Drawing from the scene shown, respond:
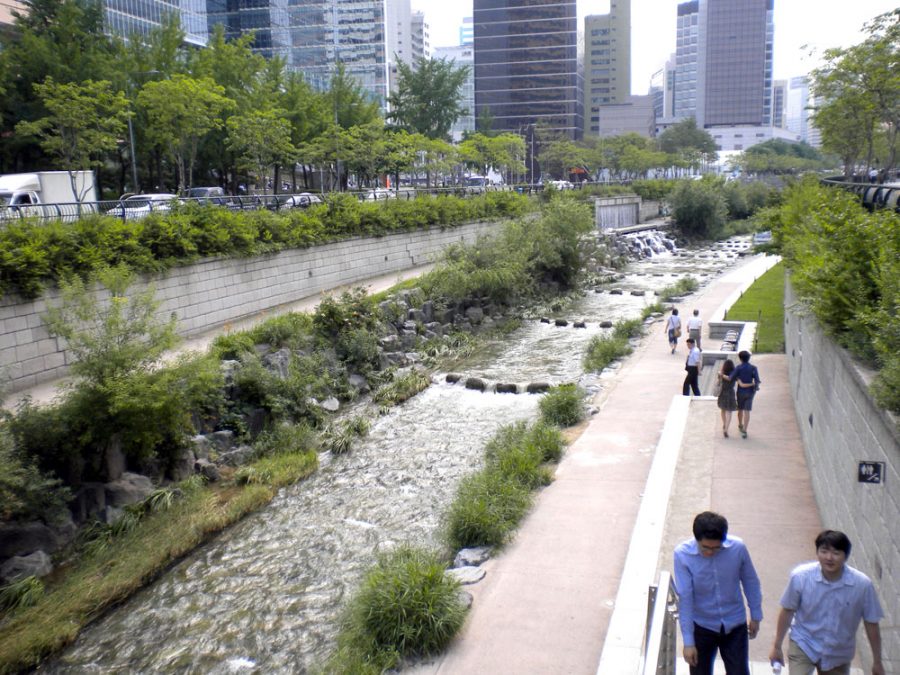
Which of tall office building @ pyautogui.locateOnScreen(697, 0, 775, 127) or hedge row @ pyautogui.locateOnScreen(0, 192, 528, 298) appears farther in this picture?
tall office building @ pyautogui.locateOnScreen(697, 0, 775, 127)

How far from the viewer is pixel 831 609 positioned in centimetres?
518

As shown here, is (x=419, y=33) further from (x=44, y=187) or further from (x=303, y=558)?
(x=303, y=558)

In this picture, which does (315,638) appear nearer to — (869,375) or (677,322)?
(869,375)

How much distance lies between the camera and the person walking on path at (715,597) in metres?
5.65

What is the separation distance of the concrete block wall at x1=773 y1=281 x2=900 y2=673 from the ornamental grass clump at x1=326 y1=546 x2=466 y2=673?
398 centimetres

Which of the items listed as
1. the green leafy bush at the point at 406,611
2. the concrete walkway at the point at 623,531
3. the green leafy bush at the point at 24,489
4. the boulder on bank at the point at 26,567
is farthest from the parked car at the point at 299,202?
the green leafy bush at the point at 406,611

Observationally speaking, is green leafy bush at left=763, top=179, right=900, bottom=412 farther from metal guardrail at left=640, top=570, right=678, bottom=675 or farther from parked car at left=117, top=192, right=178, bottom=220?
parked car at left=117, top=192, right=178, bottom=220

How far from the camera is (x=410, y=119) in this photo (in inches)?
2557

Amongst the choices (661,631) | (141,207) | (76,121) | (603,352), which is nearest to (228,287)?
(141,207)

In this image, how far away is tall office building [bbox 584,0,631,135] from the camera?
506ft

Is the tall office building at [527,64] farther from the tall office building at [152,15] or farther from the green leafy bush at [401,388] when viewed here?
the green leafy bush at [401,388]

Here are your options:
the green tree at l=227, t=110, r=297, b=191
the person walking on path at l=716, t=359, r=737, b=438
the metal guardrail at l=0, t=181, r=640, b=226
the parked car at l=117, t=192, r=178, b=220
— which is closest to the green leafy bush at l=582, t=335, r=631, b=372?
the person walking on path at l=716, t=359, r=737, b=438

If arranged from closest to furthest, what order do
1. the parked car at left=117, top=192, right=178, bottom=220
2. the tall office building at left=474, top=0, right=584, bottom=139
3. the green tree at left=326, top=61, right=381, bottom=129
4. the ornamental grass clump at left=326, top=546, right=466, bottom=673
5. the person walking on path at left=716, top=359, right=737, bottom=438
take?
the ornamental grass clump at left=326, top=546, right=466, bottom=673, the person walking on path at left=716, top=359, right=737, bottom=438, the parked car at left=117, top=192, right=178, bottom=220, the green tree at left=326, top=61, right=381, bottom=129, the tall office building at left=474, top=0, right=584, bottom=139

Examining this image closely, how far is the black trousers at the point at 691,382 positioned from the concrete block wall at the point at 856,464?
5.01 metres
